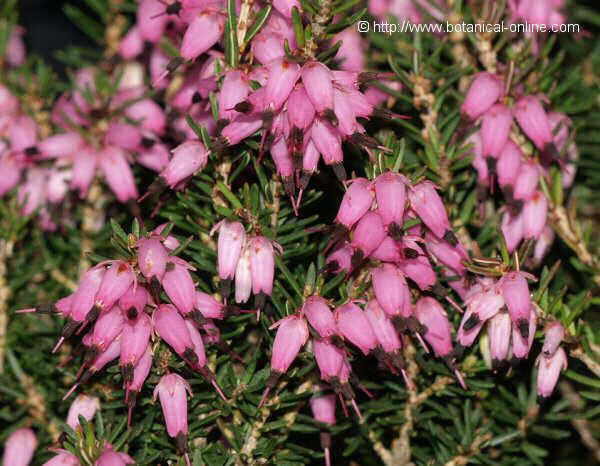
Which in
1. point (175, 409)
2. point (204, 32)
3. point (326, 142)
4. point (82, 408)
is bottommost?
point (82, 408)

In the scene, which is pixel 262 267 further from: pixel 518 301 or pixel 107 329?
pixel 518 301

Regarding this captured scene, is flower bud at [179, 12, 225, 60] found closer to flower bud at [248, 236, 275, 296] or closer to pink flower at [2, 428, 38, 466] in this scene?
flower bud at [248, 236, 275, 296]

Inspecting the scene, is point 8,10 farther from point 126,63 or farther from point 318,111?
point 318,111

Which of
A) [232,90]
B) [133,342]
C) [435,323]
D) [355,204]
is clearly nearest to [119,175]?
[232,90]

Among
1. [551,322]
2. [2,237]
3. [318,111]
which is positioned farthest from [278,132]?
[2,237]

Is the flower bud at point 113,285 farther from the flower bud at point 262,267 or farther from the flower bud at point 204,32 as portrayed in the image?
the flower bud at point 204,32

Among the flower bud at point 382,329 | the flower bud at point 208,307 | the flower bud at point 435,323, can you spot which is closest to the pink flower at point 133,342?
the flower bud at point 208,307
